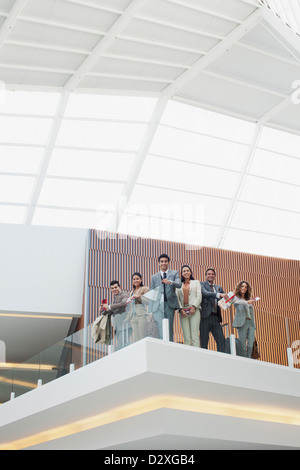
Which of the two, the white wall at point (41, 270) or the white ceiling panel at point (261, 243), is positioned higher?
the white ceiling panel at point (261, 243)

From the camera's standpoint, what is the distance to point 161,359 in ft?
42.7

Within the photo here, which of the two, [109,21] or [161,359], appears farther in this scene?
[109,21]

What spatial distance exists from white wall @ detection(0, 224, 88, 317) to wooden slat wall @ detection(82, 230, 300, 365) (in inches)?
26.6

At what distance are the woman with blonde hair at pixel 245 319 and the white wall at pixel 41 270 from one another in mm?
10146

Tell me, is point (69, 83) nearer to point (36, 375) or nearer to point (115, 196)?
point (115, 196)

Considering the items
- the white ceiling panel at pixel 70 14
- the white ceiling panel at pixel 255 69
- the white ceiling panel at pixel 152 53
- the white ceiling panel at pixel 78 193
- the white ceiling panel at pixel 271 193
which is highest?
the white ceiling panel at pixel 255 69

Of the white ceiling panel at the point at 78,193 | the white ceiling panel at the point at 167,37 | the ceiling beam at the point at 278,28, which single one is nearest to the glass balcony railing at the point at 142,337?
the white ceiling panel at the point at 78,193

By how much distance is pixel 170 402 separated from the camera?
14.7 meters

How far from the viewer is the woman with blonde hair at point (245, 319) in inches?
586

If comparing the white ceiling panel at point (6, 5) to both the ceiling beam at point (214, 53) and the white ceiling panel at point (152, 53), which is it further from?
the ceiling beam at point (214, 53)

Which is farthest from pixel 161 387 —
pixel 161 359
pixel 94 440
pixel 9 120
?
pixel 9 120

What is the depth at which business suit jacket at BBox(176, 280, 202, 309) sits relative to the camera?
14.0 meters

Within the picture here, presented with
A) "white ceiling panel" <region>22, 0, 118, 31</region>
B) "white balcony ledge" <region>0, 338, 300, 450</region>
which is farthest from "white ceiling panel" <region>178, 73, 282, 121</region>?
"white balcony ledge" <region>0, 338, 300, 450</region>

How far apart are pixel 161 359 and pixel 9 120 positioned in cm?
1543
